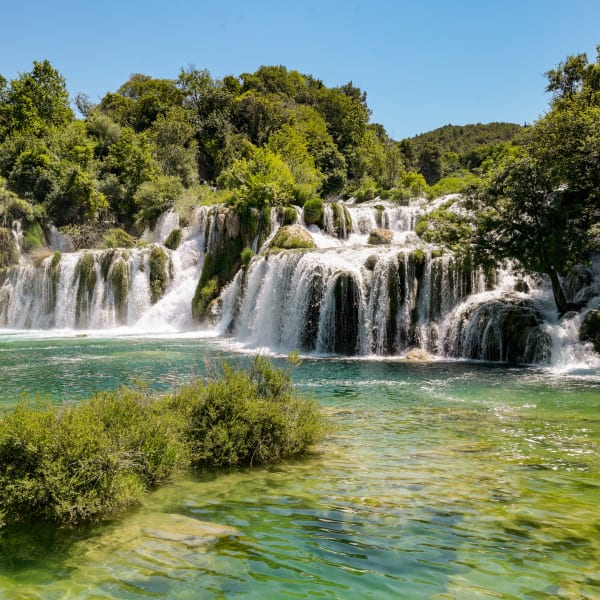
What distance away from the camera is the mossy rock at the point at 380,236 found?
31445mm

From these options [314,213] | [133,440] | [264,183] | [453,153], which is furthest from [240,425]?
Result: [453,153]

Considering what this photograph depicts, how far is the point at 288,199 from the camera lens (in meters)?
34.6

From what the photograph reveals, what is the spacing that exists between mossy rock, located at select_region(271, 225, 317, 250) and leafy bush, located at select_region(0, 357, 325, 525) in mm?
20651

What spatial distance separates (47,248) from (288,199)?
2075cm

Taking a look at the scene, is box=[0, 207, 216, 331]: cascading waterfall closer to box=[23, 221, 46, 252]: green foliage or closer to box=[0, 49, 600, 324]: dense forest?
box=[0, 49, 600, 324]: dense forest

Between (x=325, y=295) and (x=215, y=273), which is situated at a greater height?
(x=215, y=273)

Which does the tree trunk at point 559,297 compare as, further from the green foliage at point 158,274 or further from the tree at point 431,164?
the tree at point 431,164

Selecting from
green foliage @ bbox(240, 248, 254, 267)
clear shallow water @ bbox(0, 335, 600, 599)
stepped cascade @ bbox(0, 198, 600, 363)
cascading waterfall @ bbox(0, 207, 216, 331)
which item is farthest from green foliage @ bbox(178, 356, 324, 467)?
cascading waterfall @ bbox(0, 207, 216, 331)

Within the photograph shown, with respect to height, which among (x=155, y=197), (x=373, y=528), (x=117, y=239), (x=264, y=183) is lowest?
(x=373, y=528)

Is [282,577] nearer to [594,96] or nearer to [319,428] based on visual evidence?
[319,428]

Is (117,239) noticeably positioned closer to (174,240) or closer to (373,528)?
(174,240)

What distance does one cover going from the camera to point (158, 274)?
33.3 m

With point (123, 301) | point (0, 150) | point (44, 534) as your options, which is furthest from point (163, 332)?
point (0, 150)

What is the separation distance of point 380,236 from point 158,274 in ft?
44.8
